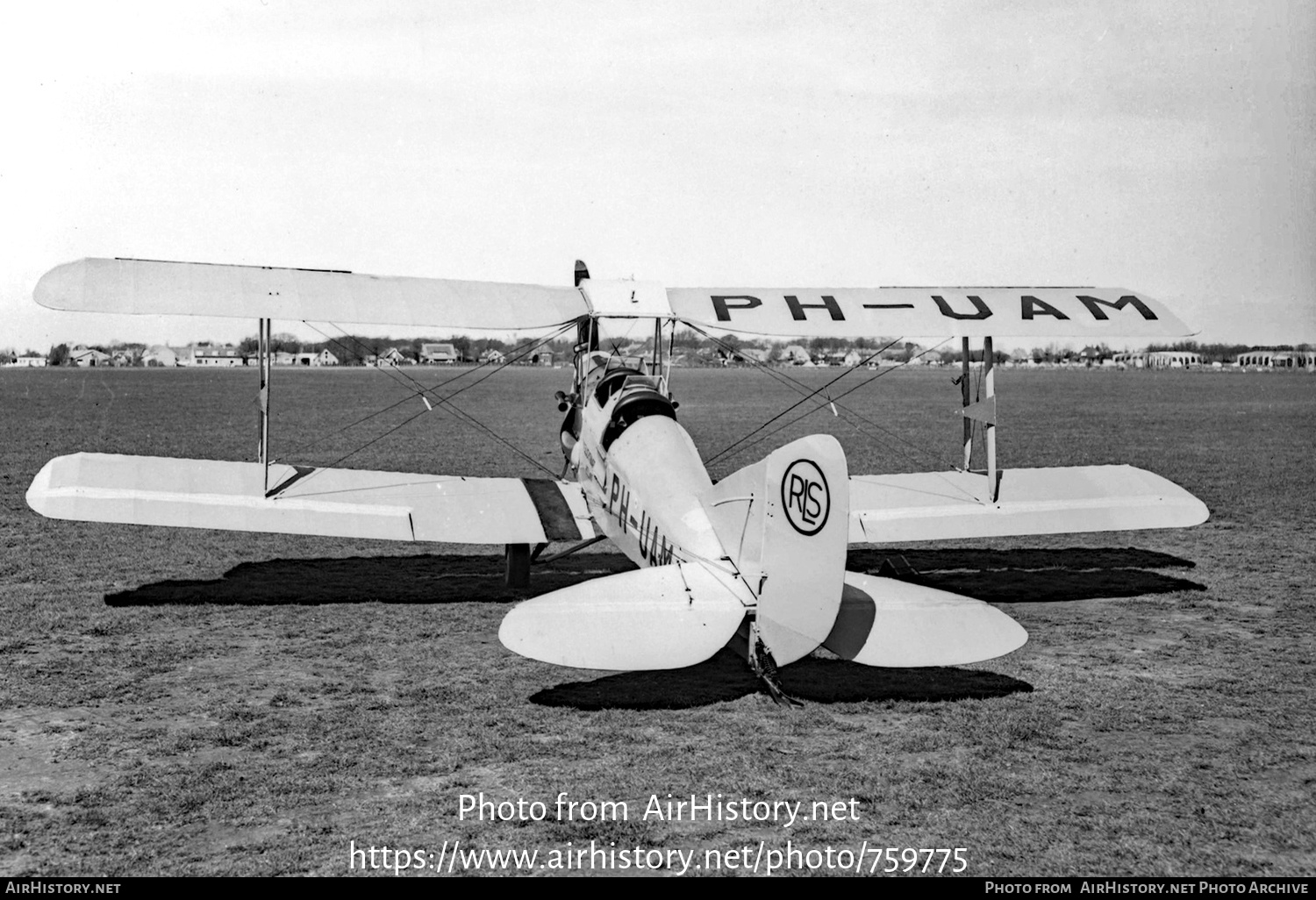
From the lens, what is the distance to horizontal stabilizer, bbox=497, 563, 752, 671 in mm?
5530

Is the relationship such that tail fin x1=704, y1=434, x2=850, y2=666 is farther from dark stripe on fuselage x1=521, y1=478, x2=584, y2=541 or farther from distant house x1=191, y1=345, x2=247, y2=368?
distant house x1=191, y1=345, x2=247, y2=368

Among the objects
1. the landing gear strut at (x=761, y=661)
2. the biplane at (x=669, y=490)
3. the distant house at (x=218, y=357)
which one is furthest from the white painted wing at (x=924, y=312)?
the distant house at (x=218, y=357)

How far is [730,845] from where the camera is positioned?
4809 millimetres

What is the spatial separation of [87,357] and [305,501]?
119 metres

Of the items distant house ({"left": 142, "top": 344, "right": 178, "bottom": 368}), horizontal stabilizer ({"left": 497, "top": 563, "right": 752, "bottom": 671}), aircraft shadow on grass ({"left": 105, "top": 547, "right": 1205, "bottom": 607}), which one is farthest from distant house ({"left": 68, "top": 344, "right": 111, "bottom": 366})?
horizontal stabilizer ({"left": 497, "top": 563, "right": 752, "bottom": 671})

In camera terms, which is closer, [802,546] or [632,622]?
[632,622]

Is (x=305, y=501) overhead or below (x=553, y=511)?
overhead

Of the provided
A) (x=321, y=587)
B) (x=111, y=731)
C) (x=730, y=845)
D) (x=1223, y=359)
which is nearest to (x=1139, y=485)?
(x=730, y=845)

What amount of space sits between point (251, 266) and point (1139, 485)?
25.4 feet

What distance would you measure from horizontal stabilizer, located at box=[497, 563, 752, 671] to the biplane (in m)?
0.01

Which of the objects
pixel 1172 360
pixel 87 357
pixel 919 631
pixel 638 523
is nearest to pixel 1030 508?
pixel 638 523

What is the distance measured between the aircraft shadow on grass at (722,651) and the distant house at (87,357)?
340 feet

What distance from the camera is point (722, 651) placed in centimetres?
713

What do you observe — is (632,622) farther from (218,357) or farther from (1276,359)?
(1276,359)
